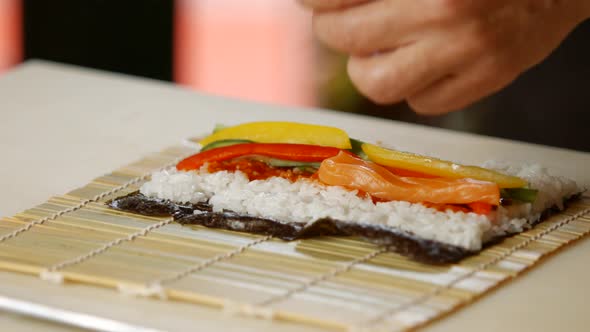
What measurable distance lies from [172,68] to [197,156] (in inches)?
122

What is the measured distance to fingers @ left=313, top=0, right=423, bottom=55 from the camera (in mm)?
1655

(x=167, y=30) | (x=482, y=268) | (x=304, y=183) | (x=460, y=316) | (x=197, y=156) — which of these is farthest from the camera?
(x=167, y=30)

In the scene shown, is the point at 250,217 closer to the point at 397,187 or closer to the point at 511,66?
the point at 397,187

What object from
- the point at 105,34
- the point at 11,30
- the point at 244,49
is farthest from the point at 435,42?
the point at 11,30

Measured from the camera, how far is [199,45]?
17.7 feet

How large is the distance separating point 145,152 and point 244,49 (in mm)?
2982

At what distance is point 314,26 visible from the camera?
1.76m

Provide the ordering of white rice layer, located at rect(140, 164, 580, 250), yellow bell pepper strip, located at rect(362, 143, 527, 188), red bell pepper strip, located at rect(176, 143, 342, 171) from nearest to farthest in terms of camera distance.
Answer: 1. white rice layer, located at rect(140, 164, 580, 250)
2. yellow bell pepper strip, located at rect(362, 143, 527, 188)
3. red bell pepper strip, located at rect(176, 143, 342, 171)

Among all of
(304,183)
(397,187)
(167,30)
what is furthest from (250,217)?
(167,30)

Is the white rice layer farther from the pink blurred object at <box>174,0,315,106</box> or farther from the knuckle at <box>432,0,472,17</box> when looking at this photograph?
the pink blurred object at <box>174,0,315,106</box>

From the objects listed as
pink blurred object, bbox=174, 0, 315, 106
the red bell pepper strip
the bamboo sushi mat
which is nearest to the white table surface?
the bamboo sushi mat

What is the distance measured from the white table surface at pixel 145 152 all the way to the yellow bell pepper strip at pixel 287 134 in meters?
0.36

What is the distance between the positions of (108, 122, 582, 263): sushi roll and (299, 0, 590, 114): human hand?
0.66 feet

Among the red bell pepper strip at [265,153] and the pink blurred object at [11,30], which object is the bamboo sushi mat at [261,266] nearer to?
the red bell pepper strip at [265,153]
